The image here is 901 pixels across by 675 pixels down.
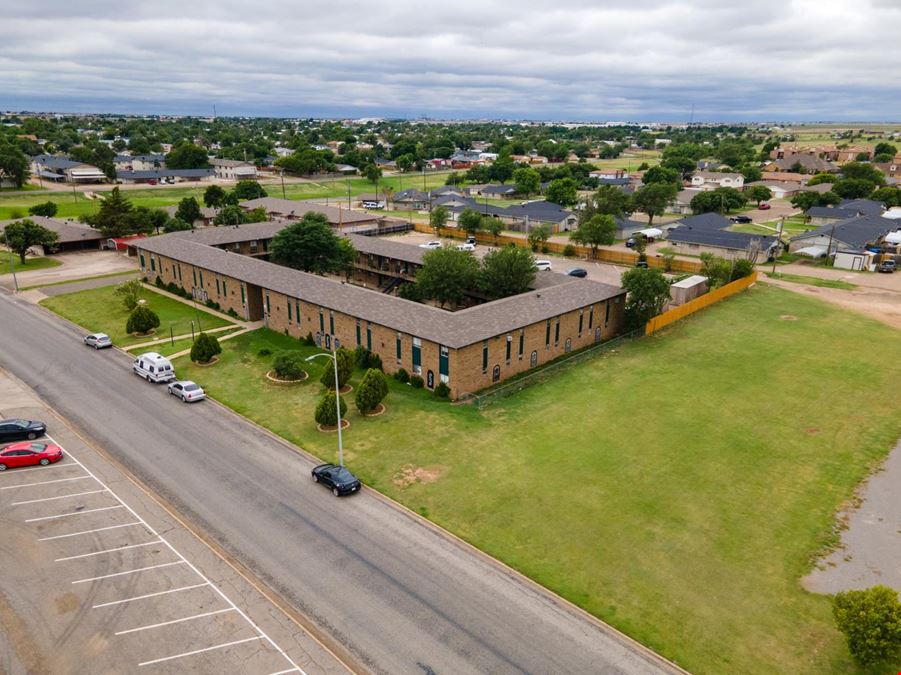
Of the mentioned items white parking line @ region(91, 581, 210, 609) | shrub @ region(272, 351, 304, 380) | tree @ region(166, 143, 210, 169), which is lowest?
white parking line @ region(91, 581, 210, 609)

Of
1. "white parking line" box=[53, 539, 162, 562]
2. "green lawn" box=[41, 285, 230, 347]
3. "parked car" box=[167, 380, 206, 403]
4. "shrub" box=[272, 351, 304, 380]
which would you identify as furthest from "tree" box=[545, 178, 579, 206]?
"white parking line" box=[53, 539, 162, 562]

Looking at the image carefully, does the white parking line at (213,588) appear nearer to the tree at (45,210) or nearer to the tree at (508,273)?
the tree at (508,273)

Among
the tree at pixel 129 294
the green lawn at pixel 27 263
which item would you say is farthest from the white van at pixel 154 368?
the green lawn at pixel 27 263

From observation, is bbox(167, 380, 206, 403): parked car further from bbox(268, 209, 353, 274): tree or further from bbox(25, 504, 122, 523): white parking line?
bbox(268, 209, 353, 274): tree

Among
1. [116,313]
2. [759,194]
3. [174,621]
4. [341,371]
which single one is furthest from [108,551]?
[759,194]

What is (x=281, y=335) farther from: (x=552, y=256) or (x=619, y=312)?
(x=552, y=256)

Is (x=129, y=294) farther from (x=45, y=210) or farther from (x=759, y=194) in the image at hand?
(x=759, y=194)
